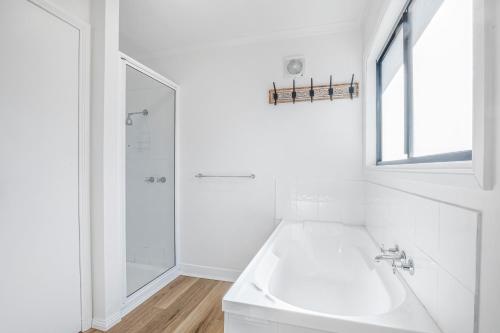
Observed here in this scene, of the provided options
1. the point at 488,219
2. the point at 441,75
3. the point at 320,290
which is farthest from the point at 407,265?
the point at 441,75

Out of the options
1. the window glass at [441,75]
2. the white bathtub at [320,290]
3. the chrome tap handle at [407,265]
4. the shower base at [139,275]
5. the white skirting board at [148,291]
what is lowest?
the white skirting board at [148,291]

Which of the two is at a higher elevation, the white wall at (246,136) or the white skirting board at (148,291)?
the white wall at (246,136)

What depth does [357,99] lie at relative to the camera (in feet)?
6.80

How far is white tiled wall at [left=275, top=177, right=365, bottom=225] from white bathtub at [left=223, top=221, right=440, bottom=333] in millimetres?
109

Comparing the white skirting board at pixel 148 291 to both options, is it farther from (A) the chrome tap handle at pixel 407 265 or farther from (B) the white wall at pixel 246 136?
(A) the chrome tap handle at pixel 407 265

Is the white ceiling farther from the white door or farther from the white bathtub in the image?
the white bathtub

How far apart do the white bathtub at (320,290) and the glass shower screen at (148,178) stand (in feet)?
3.93

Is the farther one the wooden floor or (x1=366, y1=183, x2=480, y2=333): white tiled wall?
the wooden floor

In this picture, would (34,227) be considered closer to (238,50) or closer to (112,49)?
(112,49)

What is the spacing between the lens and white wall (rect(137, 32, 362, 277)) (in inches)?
83.6

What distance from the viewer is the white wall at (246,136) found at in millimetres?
2123

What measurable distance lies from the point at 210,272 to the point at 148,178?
1149 millimetres

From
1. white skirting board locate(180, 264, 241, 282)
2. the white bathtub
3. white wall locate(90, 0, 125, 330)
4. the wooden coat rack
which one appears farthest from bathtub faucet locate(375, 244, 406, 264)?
white wall locate(90, 0, 125, 330)

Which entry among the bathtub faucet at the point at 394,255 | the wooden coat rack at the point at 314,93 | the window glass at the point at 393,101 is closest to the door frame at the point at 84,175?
the wooden coat rack at the point at 314,93
